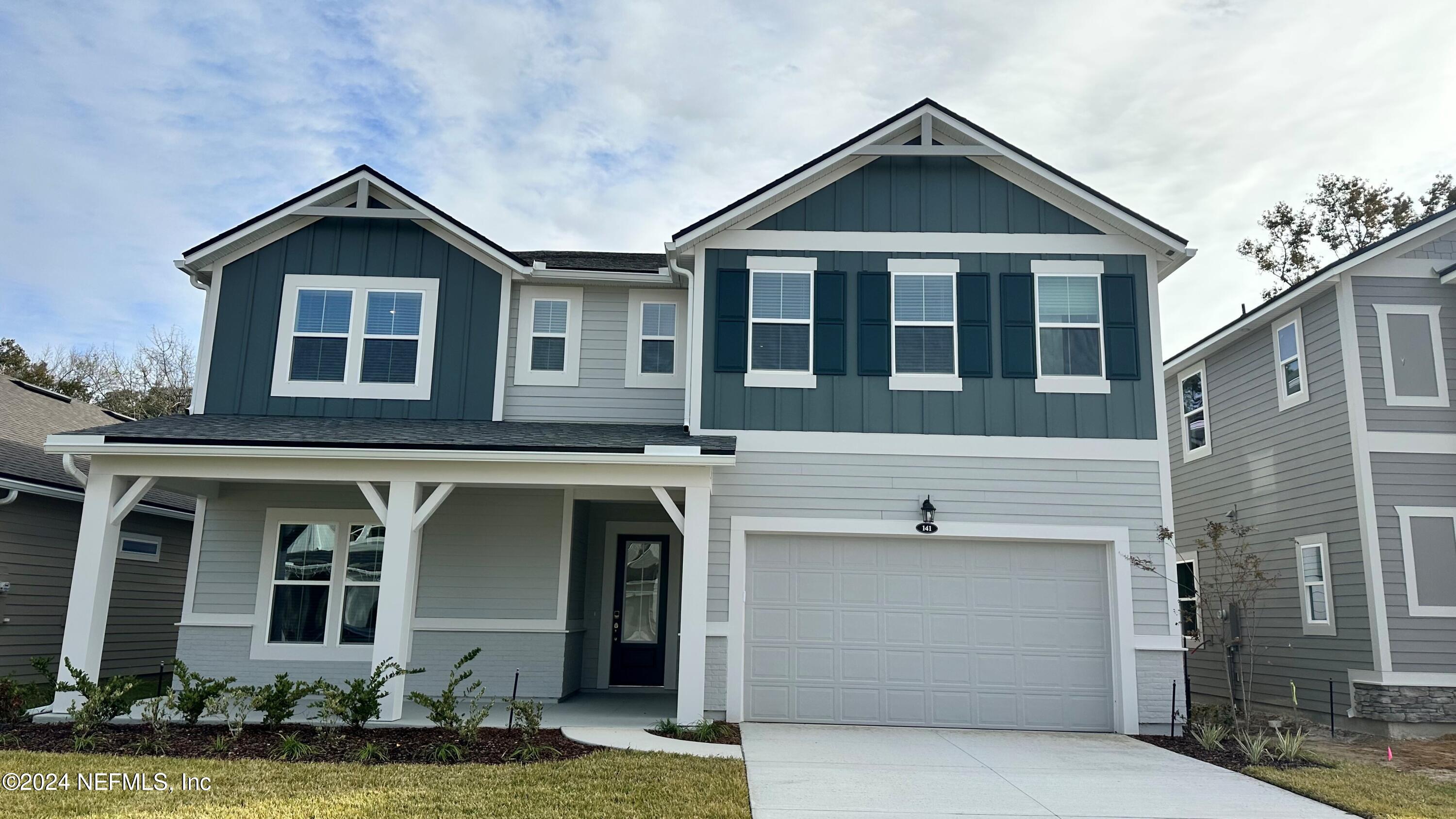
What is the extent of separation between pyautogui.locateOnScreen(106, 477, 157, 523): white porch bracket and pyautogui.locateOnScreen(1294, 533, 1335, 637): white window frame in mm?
14078

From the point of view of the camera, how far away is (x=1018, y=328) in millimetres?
11078

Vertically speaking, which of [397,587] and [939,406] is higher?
[939,406]

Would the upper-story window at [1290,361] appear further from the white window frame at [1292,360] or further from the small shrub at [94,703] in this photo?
the small shrub at [94,703]

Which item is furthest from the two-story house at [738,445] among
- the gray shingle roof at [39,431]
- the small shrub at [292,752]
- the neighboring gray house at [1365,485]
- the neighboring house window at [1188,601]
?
the neighboring house window at [1188,601]

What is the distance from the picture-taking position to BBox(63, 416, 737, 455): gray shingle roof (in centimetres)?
971

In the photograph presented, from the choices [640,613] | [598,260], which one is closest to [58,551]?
[640,613]

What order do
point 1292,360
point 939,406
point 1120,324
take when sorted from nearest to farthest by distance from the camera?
point 939,406, point 1120,324, point 1292,360

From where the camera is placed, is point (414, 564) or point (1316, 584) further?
point (1316, 584)

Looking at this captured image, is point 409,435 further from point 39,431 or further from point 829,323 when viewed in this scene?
point 39,431

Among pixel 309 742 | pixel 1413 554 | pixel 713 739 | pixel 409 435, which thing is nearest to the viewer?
pixel 309 742

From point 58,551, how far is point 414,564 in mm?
6789

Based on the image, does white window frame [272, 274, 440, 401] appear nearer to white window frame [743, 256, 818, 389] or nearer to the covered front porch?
the covered front porch

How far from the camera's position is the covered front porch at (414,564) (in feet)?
31.8

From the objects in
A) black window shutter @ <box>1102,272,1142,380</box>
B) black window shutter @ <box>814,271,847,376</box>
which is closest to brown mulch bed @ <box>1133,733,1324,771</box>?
black window shutter @ <box>1102,272,1142,380</box>
